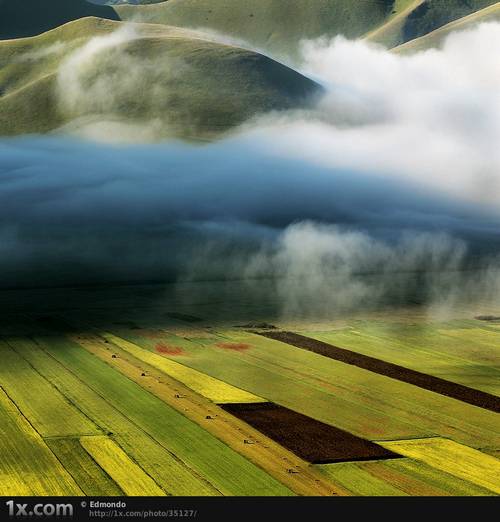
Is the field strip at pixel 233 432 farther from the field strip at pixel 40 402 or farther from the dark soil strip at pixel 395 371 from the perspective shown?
the dark soil strip at pixel 395 371

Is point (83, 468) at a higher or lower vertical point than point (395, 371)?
lower

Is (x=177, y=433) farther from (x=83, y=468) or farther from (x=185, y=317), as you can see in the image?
(x=185, y=317)

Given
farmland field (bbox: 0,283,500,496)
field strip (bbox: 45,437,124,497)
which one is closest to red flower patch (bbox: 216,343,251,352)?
farmland field (bbox: 0,283,500,496)

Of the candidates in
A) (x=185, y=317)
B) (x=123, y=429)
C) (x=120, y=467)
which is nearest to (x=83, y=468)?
(x=120, y=467)

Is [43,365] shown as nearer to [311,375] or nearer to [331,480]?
[311,375]
